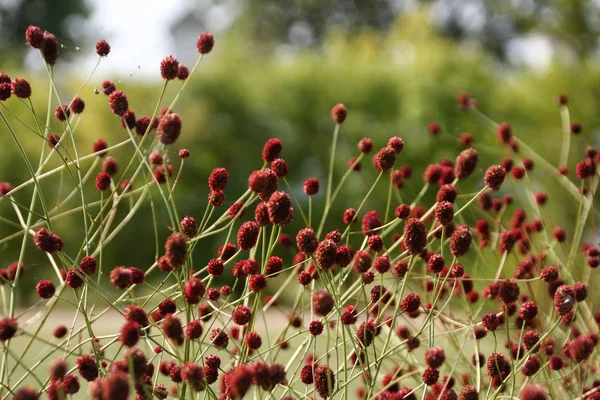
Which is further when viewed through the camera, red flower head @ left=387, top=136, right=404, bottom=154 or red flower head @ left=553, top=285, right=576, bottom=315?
red flower head @ left=387, top=136, right=404, bottom=154

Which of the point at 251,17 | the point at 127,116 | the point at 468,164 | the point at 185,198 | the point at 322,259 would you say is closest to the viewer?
the point at 322,259

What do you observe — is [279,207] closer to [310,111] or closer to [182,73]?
[182,73]

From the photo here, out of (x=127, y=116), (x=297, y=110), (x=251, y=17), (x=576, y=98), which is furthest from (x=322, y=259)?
(x=251, y=17)

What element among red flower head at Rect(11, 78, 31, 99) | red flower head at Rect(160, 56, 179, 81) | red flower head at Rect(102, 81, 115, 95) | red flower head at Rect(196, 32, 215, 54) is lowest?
red flower head at Rect(11, 78, 31, 99)

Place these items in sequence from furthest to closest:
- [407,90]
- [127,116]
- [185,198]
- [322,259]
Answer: [407,90], [185,198], [127,116], [322,259]

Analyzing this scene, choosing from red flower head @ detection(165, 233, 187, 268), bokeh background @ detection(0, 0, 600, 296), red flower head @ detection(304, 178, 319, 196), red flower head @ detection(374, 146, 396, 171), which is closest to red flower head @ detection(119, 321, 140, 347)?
red flower head @ detection(165, 233, 187, 268)

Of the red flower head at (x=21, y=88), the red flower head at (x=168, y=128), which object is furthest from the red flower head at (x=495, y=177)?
the red flower head at (x=21, y=88)

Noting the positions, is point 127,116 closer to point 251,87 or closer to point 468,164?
point 468,164

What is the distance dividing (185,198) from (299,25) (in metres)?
20.8

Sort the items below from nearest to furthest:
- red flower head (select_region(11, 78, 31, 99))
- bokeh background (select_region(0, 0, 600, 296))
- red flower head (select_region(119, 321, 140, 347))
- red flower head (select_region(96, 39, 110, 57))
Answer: red flower head (select_region(119, 321, 140, 347))
red flower head (select_region(11, 78, 31, 99))
red flower head (select_region(96, 39, 110, 57))
bokeh background (select_region(0, 0, 600, 296))

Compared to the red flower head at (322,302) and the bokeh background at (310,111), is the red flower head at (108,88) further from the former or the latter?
the bokeh background at (310,111)

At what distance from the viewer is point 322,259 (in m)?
1.09

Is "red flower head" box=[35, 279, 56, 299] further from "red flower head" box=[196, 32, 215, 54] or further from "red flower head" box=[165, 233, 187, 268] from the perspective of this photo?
"red flower head" box=[196, 32, 215, 54]

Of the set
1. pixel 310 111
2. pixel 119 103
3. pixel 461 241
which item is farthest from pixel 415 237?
pixel 310 111
